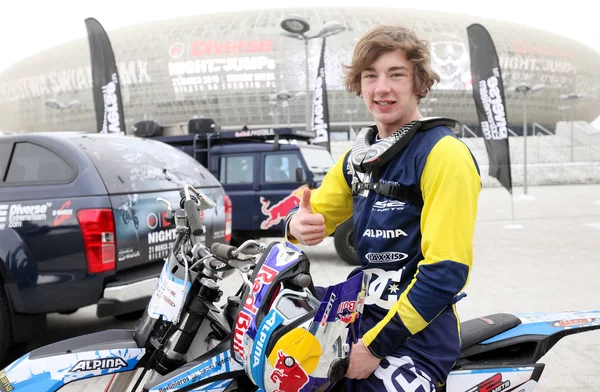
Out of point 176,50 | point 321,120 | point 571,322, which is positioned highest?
point 176,50

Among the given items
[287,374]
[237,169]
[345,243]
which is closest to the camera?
[287,374]

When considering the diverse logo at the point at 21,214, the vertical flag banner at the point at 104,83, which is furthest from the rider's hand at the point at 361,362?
the vertical flag banner at the point at 104,83

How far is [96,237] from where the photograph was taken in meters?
3.80

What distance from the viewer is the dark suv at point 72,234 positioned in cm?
379

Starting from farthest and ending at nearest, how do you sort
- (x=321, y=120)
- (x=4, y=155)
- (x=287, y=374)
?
(x=321, y=120) → (x=4, y=155) → (x=287, y=374)

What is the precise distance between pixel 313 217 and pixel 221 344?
0.55 meters

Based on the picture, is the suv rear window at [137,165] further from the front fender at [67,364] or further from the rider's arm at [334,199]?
the rider's arm at [334,199]

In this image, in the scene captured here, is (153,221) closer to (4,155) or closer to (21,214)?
(21,214)

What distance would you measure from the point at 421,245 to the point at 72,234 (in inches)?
116

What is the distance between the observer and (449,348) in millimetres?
1716

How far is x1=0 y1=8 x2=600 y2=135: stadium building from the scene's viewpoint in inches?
2327

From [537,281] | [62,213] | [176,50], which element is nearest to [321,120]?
[537,281]

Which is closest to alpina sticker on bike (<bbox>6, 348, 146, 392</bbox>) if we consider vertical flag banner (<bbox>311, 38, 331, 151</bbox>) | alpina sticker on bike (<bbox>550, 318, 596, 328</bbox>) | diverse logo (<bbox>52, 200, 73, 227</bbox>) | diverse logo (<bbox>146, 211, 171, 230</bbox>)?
alpina sticker on bike (<bbox>550, 318, 596, 328</bbox>)

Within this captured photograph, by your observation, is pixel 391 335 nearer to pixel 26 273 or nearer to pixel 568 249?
pixel 26 273
